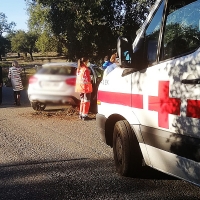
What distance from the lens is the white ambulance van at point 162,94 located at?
11.4 feet

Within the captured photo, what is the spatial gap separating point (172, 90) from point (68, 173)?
2.22m

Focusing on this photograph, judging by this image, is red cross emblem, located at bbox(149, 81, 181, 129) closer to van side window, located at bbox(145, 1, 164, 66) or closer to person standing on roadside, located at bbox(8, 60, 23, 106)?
van side window, located at bbox(145, 1, 164, 66)

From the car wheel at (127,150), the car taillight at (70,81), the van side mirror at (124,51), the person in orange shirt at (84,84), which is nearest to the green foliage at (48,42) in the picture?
the car taillight at (70,81)

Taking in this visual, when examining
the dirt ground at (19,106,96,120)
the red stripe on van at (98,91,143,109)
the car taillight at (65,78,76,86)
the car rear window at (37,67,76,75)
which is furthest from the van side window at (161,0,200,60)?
the car rear window at (37,67,76,75)

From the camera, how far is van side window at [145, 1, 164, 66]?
163 inches

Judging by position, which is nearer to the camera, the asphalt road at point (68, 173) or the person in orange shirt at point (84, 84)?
the asphalt road at point (68, 173)

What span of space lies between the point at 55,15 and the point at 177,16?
2623cm

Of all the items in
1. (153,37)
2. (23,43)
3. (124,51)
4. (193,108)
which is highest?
(23,43)

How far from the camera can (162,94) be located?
3840mm

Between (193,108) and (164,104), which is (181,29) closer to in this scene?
(164,104)

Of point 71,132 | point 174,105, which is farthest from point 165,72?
point 71,132

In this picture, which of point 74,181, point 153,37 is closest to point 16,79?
point 74,181

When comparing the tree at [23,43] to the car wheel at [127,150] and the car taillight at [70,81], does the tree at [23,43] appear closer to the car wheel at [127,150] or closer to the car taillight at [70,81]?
the car taillight at [70,81]

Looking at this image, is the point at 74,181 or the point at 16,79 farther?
the point at 16,79
